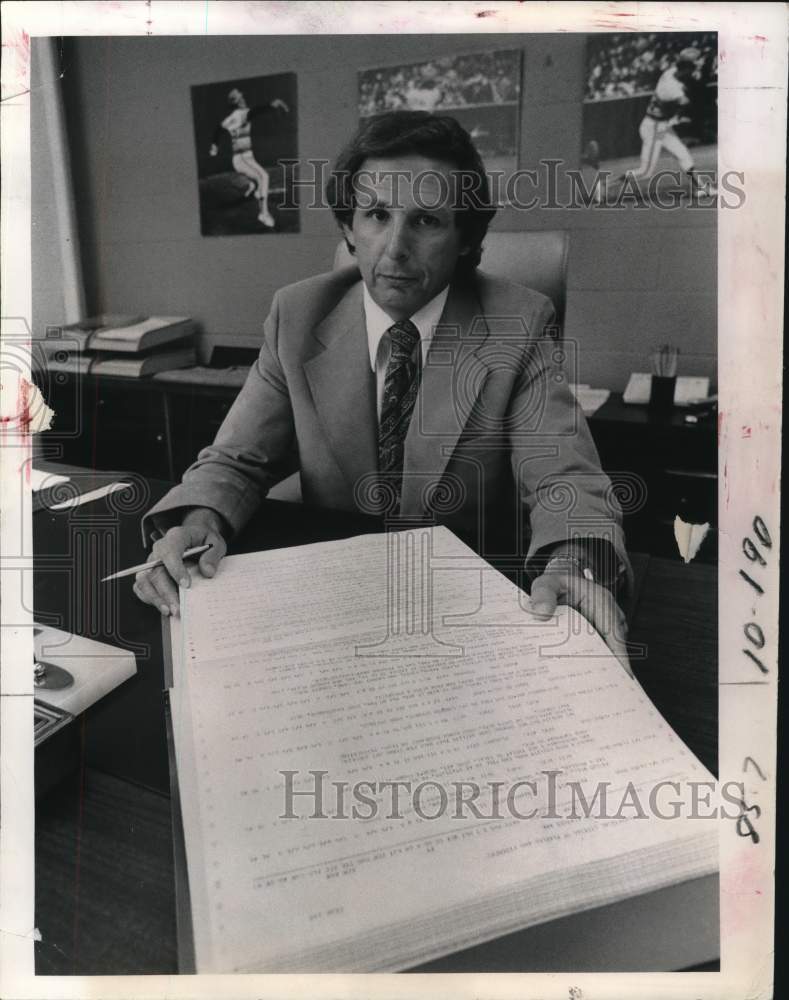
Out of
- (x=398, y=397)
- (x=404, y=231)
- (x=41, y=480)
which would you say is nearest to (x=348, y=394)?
(x=398, y=397)

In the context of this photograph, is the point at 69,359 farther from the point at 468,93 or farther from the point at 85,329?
the point at 468,93

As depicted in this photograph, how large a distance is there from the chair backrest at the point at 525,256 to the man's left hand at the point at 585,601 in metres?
0.28

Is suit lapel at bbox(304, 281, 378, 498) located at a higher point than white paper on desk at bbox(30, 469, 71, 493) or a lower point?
higher

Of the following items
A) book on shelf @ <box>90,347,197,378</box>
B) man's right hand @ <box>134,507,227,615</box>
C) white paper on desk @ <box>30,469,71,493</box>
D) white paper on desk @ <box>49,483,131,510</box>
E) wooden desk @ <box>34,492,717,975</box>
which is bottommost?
wooden desk @ <box>34,492,717,975</box>

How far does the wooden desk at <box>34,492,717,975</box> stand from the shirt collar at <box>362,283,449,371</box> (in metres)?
0.18

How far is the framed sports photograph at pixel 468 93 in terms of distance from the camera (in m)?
0.54

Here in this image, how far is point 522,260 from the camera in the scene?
63 cm

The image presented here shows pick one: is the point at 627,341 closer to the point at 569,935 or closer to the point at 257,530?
the point at 257,530

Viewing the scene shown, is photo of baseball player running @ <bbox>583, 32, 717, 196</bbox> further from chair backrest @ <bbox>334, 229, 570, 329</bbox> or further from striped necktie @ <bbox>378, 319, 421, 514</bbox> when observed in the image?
striped necktie @ <bbox>378, 319, 421, 514</bbox>

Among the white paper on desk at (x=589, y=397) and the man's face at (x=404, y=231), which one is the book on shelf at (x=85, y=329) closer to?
the man's face at (x=404, y=231)

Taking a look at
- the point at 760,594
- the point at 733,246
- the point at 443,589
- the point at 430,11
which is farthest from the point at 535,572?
the point at 430,11

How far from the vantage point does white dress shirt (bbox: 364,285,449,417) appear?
2.02ft

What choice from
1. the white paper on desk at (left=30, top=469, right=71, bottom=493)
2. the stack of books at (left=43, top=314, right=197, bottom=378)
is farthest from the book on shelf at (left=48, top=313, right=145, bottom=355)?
the white paper on desk at (left=30, top=469, right=71, bottom=493)

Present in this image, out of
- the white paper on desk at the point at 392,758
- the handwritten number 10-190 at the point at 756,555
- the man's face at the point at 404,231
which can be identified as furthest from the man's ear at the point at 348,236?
the handwritten number 10-190 at the point at 756,555
